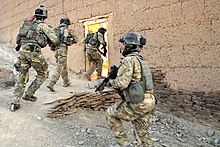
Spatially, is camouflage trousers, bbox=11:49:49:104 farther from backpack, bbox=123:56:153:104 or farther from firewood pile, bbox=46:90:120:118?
backpack, bbox=123:56:153:104

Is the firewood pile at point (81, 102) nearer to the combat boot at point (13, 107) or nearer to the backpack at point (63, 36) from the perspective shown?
the combat boot at point (13, 107)

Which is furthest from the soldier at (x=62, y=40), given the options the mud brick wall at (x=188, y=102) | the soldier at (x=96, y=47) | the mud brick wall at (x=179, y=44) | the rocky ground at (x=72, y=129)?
the mud brick wall at (x=188, y=102)

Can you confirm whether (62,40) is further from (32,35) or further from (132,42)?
(132,42)

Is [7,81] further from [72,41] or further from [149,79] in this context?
[149,79]

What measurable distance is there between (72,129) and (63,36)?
2.29 meters

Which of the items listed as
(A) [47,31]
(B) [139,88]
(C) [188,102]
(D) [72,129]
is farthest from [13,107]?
(C) [188,102]

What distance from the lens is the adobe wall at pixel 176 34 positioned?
5.07m

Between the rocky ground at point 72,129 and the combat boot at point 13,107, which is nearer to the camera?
the rocky ground at point 72,129

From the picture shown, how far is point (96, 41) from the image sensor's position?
→ 23.3ft

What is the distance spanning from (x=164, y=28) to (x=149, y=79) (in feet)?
8.52

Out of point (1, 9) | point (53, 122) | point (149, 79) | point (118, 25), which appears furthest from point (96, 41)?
point (1, 9)

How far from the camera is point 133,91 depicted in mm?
3311

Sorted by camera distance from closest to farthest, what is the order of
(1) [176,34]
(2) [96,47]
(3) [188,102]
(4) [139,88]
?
1. (4) [139,88]
2. (3) [188,102]
3. (1) [176,34]
4. (2) [96,47]

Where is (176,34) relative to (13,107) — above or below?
above
